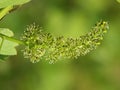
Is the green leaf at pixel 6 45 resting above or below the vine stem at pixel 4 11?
below

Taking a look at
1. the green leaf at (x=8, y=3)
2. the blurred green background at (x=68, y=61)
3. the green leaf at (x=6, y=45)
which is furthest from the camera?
the blurred green background at (x=68, y=61)

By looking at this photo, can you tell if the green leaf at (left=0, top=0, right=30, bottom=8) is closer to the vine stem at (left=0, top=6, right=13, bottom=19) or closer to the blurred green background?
the vine stem at (left=0, top=6, right=13, bottom=19)

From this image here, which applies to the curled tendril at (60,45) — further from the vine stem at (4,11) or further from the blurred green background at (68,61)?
the blurred green background at (68,61)

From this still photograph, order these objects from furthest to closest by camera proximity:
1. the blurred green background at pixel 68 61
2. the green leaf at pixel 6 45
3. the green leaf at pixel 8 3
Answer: the blurred green background at pixel 68 61
the green leaf at pixel 6 45
the green leaf at pixel 8 3

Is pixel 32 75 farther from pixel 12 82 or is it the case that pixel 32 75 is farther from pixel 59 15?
pixel 59 15

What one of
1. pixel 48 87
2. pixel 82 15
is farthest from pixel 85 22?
pixel 48 87

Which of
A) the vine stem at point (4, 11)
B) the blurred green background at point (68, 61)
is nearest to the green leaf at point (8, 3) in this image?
the vine stem at point (4, 11)
